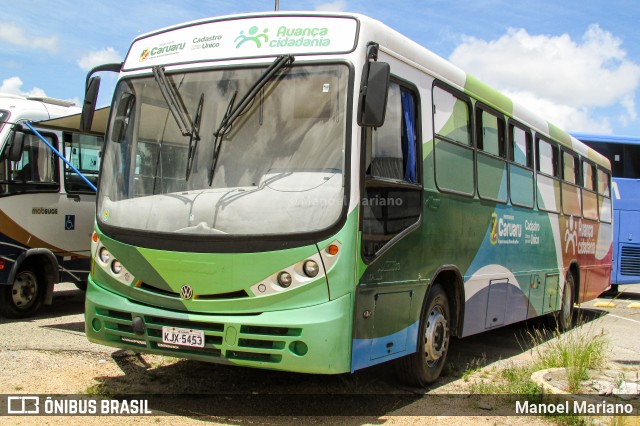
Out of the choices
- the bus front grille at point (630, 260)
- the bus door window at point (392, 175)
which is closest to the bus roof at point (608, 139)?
the bus front grille at point (630, 260)

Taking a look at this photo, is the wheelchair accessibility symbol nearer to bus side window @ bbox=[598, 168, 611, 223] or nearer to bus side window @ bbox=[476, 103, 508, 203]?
bus side window @ bbox=[476, 103, 508, 203]

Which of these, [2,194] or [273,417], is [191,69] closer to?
[273,417]

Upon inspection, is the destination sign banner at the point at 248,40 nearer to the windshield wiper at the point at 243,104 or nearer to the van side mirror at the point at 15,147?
the windshield wiper at the point at 243,104

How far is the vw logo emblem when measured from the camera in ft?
18.7

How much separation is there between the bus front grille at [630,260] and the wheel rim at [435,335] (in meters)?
13.9

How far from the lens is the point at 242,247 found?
555cm

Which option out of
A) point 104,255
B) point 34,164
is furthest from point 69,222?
point 104,255

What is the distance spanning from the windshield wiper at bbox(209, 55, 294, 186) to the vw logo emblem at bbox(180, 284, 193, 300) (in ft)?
2.74

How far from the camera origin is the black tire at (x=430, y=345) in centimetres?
688

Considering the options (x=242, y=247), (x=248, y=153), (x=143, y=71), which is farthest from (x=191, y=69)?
(x=242, y=247)

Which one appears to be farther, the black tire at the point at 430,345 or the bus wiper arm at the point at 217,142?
the black tire at the point at 430,345

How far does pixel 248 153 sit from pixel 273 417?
2.12m

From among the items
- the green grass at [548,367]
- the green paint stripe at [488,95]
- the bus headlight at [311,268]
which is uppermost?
the green paint stripe at [488,95]

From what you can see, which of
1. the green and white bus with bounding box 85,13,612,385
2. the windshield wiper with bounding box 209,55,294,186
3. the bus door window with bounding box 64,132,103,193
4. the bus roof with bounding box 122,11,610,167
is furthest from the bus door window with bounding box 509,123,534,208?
the bus door window with bounding box 64,132,103,193
